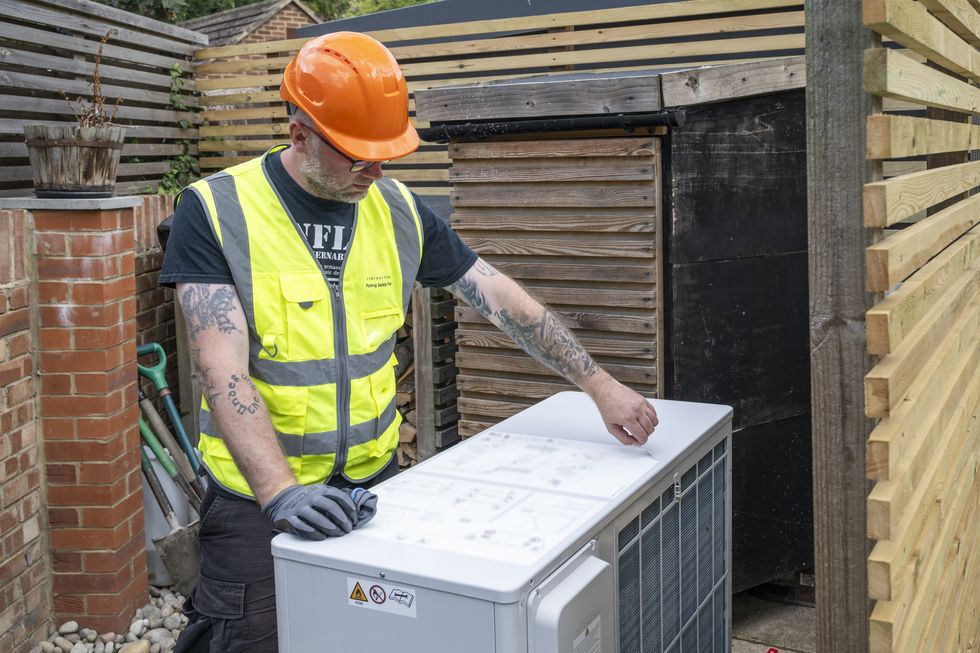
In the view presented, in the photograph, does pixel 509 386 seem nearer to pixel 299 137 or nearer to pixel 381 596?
pixel 299 137

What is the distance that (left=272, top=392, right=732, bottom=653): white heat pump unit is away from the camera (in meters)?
1.68

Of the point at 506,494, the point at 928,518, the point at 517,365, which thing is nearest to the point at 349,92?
the point at 506,494

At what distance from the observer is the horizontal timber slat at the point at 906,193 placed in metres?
1.46

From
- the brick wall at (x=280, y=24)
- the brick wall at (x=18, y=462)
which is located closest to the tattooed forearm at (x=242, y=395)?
the brick wall at (x=18, y=462)

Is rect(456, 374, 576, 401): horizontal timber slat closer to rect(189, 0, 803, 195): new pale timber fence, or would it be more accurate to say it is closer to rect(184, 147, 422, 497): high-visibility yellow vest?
rect(184, 147, 422, 497): high-visibility yellow vest

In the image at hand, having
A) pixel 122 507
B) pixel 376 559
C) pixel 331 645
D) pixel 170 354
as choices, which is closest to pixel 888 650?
pixel 376 559

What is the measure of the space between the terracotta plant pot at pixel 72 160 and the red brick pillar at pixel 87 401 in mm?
203

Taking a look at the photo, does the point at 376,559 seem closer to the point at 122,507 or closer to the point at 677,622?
the point at 677,622

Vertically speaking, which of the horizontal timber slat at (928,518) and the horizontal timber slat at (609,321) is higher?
the horizontal timber slat at (609,321)

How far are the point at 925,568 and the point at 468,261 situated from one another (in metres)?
1.57

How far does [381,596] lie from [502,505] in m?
0.36

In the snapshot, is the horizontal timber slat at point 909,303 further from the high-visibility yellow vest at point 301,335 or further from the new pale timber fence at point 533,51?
the new pale timber fence at point 533,51

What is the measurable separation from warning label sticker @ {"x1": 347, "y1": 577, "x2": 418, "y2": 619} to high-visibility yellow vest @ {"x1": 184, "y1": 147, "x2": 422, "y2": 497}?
2.61ft

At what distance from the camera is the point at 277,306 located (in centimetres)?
250
